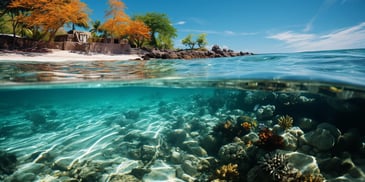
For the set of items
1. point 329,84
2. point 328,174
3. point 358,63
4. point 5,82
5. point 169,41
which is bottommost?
point 328,174

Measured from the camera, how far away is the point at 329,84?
9.48m

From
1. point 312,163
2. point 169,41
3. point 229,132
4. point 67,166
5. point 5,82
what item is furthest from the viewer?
point 169,41

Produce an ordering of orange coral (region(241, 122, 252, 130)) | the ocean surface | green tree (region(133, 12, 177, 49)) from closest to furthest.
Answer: the ocean surface → orange coral (region(241, 122, 252, 130)) → green tree (region(133, 12, 177, 49))

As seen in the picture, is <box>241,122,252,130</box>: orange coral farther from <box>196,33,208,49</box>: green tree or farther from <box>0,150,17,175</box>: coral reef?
<box>196,33,208,49</box>: green tree

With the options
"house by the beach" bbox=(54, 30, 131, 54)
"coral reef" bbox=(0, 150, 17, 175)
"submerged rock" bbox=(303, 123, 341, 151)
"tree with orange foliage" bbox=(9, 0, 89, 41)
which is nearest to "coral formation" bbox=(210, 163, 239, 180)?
"submerged rock" bbox=(303, 123, 341, 151)

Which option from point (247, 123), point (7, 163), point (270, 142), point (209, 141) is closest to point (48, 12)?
point (7, 163)

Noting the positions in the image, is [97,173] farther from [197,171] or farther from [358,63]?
[358,63]

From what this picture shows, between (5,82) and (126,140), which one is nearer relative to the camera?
(126,140)

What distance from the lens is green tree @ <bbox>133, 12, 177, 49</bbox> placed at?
2197 inches

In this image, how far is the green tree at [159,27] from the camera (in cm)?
5581

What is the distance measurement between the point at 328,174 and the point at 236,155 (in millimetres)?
2813

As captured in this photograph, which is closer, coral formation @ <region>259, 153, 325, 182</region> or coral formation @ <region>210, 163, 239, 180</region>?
coral formation @ <region>259, 153, 325, 182</region>

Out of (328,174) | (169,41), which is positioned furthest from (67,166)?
(169,41)

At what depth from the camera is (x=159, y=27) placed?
Result: 5619 centimetres
